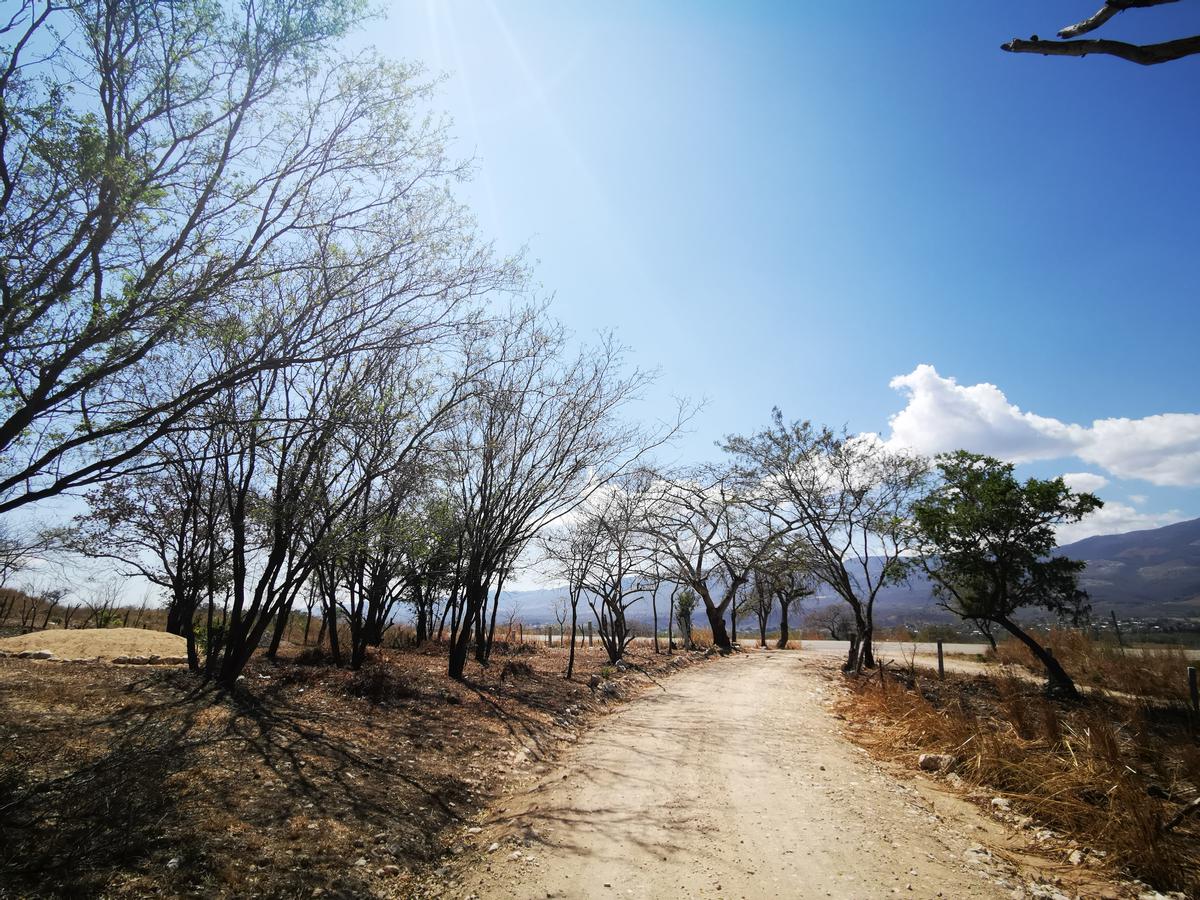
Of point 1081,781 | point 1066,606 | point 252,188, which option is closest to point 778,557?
point 1066,606

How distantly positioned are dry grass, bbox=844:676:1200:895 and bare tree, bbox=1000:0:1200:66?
17.1 feet

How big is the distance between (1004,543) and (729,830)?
1701 cm

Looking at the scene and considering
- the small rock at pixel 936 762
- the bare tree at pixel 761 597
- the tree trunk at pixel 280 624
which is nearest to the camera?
the small rock at pixel 936 762

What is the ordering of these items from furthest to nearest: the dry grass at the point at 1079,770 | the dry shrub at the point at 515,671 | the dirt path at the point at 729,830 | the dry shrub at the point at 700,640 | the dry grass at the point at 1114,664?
1. the dry shrub at the point at 700,640
2. the dry grass at the point at 1114,664
3. the dry shrub at the point at 515,671
4. the dry grass at the point at 1079,770
5. the dirt path at the point at 729,830

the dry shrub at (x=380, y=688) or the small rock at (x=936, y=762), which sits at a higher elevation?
the dry shrub at (x=380, y=688)

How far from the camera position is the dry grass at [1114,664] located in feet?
52.0

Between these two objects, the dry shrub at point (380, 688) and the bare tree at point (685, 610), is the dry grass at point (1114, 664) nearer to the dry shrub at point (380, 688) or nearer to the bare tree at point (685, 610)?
the bare tree at point (685, 610)

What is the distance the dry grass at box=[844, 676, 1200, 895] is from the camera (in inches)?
167

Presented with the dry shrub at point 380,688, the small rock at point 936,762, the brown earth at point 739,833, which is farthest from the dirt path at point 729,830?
the dry shrub at point 380,688

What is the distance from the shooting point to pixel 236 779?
510 centimetres

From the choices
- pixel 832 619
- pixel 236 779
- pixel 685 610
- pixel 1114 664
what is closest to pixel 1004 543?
pixel 1114 664

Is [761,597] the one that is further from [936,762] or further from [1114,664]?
[936,762]

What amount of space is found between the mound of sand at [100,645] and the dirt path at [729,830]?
11.6m

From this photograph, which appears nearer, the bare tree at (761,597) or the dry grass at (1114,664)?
the dry grass at (1114,664)
